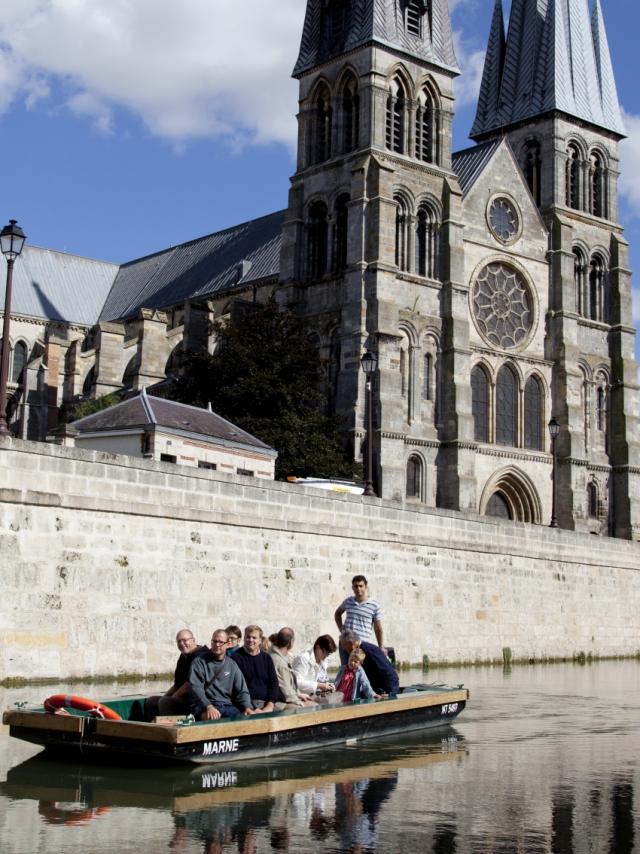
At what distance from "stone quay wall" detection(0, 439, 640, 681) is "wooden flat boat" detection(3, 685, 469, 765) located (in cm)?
626

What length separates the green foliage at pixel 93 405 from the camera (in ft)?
182

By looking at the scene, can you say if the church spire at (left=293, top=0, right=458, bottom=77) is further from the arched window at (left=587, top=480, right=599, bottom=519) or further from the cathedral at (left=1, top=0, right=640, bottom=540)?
the arched window at (left=587, top=480, right=599, bottom=519)

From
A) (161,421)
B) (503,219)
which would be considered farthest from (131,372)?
(161,421)

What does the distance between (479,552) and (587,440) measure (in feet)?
92.5

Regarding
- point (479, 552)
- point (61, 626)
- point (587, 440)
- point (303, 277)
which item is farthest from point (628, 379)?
point (61, 626)

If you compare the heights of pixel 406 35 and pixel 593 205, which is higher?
pixel 406 35

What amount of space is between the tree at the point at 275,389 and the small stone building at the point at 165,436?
673 cm

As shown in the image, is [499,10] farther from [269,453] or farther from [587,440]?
[269,453]

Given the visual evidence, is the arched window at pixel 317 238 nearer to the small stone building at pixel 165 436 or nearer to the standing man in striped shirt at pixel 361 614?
the small stone building at pixel 165 436

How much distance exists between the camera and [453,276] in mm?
52062

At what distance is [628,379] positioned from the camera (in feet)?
192

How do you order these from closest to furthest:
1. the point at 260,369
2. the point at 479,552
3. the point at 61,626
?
1. the point at 61,626
2. the point at 479,552
3. the point at 260,369

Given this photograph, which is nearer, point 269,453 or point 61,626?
point 61,626

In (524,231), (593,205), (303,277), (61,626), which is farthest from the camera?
(593,205)
